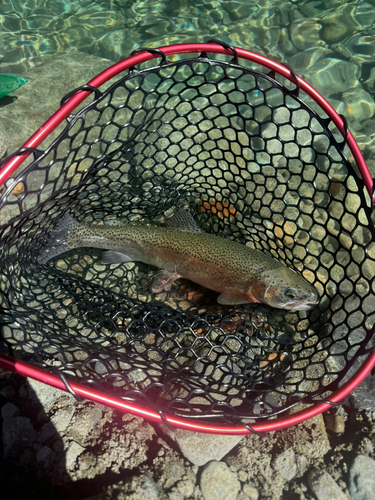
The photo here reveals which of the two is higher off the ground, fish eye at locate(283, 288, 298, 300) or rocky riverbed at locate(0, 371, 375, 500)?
fish eye at locate(283, 288, 298, 300)

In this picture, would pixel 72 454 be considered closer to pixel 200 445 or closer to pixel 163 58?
pixel 200 445

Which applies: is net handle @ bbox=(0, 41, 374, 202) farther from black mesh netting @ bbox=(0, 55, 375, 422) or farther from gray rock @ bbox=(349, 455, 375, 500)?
gray rock @ bbox=(349, 455, 375, 500)

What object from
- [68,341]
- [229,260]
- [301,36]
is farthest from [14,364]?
[301,36]

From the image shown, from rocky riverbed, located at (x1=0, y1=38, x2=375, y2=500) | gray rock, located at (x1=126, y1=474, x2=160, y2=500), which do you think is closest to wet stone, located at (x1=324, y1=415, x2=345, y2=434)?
rocky riverbed, located at (x1=0, y1=38, x2=375, y2=500)

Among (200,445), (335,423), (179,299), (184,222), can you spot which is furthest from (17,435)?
(335,423)

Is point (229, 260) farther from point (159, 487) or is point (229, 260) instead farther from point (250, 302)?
point (159, 487)

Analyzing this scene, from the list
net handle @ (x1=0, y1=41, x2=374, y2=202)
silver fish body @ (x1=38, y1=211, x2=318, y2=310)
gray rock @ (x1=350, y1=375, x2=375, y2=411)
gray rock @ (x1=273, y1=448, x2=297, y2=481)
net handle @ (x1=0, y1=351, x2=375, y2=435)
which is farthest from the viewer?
silver fish body @ (x1=38, y1=211, x2=318, y2=310)
